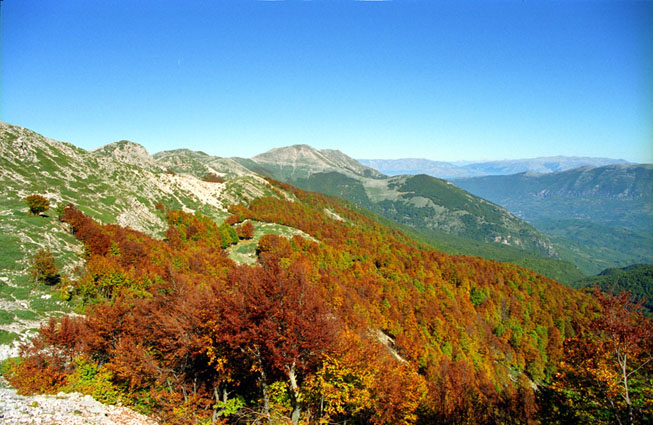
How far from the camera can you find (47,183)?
240ft

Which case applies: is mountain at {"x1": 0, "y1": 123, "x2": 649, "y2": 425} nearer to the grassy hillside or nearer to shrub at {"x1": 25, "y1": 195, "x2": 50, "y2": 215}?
the grassy hillside

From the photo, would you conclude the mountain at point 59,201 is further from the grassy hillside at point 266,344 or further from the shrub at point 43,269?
the grassy hillside at point 266,344

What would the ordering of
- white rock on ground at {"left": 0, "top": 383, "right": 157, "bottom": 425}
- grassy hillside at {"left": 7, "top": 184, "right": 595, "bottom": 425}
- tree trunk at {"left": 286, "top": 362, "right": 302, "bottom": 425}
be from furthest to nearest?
grassy hillside at {"left": 7, "top": 184, "right": 595, "bottom": 425}
tree trunk at {"left": 286, "top": 362, "right": 302, "bottom": 425}
white rock on ground at {"left": 0, "top": 383, "right": 157, "bottom": 425}

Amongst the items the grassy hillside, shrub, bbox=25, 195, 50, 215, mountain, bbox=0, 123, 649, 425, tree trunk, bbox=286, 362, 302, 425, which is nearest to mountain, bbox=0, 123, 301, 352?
mountain, bbox=0, 123, 649, 425

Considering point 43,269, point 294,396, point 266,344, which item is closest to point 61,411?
point 266,344

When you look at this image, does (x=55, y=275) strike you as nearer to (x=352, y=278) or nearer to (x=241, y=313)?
(x=241, y=313)

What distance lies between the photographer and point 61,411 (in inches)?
612

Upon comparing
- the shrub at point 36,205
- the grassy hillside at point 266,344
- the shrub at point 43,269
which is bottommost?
the grassy hillside at point 266,344

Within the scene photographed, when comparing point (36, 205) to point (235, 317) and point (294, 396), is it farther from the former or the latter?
point (294, 396)

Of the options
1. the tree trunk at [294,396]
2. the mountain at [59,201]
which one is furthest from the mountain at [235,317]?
the mountain at [59,201]

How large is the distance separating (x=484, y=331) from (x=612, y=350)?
82.3 metres

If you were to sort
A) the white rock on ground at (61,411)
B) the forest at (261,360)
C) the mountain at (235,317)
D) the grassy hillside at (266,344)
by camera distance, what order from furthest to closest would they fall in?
the mountain at (235,317) < the grassy hillside at (266,344) < the forest at (261,360) < the white rock on ground at (61,411)

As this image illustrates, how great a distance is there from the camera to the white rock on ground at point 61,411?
1376 centimetres

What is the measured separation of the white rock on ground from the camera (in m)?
13.8
